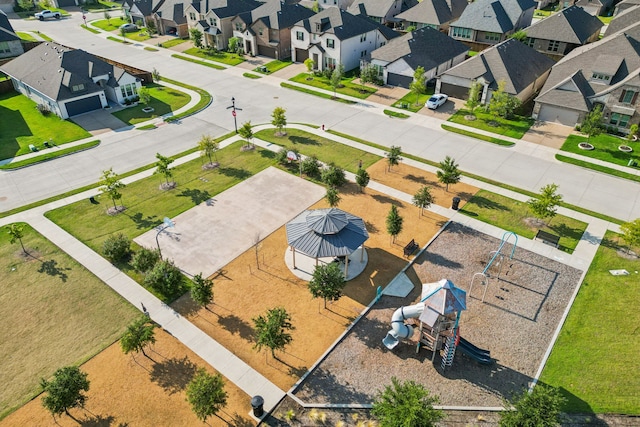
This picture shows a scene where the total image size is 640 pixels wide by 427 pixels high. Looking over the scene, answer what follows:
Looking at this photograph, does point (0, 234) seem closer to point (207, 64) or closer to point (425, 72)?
point (207, 64)

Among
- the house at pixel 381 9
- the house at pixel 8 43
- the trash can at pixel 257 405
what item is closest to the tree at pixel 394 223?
the trash can at pixel 257 405

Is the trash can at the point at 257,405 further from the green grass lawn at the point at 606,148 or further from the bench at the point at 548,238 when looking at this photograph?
the green grass lawn at the point at 606,148

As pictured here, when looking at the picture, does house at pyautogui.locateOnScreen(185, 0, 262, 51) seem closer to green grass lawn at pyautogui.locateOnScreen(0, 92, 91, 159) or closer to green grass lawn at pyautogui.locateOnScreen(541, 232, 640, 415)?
green grass lawn at pyautogui.locateOnScreen(0, 92, 91, 159)

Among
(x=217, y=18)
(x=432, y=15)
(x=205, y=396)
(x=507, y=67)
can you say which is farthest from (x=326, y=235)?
(x=432, y=15)

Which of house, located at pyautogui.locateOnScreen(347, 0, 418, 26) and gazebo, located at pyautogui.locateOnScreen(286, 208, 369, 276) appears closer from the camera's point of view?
gazebo, located at pyautogui.locateOnScreen(286, 208, 369, 276)

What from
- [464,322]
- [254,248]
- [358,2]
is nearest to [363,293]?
[464,322]

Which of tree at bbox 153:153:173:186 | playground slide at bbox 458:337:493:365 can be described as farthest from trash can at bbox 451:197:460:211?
tree at bbox 153:153:173:186

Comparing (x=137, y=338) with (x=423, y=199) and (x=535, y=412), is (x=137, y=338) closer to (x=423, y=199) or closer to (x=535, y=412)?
(x=535, y=412)
